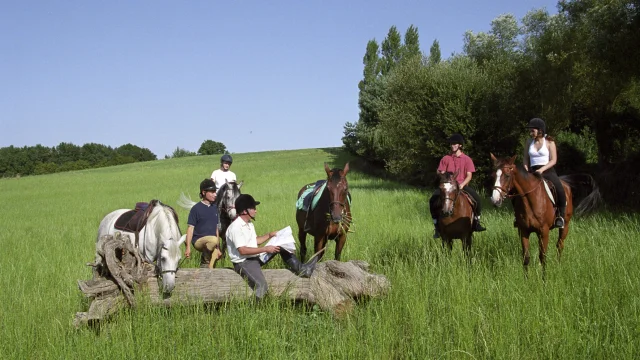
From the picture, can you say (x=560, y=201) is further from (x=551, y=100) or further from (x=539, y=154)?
(x=551, y=100)

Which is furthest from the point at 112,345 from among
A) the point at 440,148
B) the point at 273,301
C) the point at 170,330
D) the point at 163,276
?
the point at 440,148

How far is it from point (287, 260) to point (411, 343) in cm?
207

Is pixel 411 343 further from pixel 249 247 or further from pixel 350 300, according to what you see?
pixel 249 247

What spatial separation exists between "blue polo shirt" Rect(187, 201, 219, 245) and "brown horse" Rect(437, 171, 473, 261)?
→ 3999 millimetres

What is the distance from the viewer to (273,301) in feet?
19.1

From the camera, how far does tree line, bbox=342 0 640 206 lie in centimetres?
1499

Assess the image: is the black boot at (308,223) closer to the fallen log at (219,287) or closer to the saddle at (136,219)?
the fallen log at (219,287)

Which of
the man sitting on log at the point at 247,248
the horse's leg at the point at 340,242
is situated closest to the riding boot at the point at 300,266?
the man sitting on log at the point at 247,248

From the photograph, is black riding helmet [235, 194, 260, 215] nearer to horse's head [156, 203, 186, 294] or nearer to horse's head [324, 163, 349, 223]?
horse's head [156, 203, 186, 294]

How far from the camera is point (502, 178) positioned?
7.50 meters

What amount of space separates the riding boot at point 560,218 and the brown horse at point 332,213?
3461 mm

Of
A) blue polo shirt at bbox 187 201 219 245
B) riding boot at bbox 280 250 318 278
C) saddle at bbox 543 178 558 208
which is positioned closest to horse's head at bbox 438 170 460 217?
saddle at bbox 543 178 558 208

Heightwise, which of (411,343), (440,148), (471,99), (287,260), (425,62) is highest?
(425,62)

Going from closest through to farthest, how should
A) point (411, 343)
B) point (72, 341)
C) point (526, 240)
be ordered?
point (411, 343)
point (72, 341)
point (526, 240)
